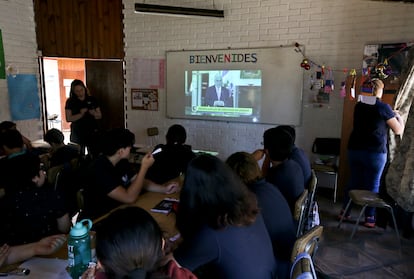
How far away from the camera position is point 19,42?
4.92 meters

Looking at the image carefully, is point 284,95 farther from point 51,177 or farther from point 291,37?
point 51,177

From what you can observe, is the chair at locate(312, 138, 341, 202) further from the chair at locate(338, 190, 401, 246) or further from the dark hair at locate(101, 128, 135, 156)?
the dark hair at locate(101, 128, 135, 156)

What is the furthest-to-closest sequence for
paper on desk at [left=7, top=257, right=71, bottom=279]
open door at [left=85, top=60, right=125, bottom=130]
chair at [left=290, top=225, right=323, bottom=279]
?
open door at [left=85, top=60, right=125, bottom=130]
paper on desk at [left=7, top=257, right=71, bottom=279]
chair at [left=290, top=225, right=323, bottom=279]

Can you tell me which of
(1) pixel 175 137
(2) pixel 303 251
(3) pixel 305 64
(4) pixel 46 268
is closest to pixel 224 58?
(3) pixel 305 64

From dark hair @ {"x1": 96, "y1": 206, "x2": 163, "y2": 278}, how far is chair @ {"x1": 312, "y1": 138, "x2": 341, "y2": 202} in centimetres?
367

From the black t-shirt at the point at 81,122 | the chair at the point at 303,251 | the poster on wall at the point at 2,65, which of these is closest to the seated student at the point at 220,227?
the chair at the point at 303,251

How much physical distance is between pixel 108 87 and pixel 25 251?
4651 mm

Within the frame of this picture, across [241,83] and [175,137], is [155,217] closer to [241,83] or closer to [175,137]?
[175,137]

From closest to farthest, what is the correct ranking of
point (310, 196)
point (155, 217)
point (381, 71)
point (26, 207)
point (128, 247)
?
point (128, 247) < point (26, 207) < point (155, 217) < point (310, 196) < point (381, 71)

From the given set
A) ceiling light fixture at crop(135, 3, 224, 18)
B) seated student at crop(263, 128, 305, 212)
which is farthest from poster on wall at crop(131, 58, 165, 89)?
seated student at crop(263, 128, 305, 212)

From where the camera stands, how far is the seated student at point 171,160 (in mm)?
2748

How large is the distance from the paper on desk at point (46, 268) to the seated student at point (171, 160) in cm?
131

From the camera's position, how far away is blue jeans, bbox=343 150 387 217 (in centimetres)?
341

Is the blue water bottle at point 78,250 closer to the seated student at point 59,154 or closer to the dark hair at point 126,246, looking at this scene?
the dark hair at point 126,246
